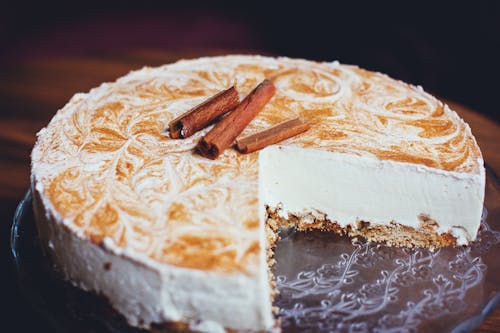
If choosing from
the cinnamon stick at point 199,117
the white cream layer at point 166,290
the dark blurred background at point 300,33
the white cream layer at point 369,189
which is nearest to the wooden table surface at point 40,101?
the dark blurred background at point 300,33

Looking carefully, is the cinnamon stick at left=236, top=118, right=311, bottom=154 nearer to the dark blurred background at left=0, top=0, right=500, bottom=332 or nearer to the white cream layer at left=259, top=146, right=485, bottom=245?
the white cream layer at left=259, top=146, right=485, bottom=245

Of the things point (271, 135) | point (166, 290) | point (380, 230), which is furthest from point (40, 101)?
point (380, 230)

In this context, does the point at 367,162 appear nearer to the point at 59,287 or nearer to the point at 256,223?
the point at 256,223

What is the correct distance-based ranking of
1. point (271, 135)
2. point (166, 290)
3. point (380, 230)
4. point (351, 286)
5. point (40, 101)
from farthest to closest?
point (40, 101), point (380, 230), point (271, 135), point (351, 286), point (166, 290)

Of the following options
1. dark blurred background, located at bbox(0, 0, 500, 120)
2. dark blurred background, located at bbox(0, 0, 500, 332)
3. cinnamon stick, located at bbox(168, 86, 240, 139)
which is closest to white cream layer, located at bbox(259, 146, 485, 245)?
cinnamon stick, located at bbox(168, 86, 240, 139)

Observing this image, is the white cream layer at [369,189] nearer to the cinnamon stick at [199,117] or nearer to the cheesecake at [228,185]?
the cheesecake at [228,185]

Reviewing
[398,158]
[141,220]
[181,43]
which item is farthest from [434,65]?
[141,220]

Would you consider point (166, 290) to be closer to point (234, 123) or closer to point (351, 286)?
Answer: point (351, 286)
